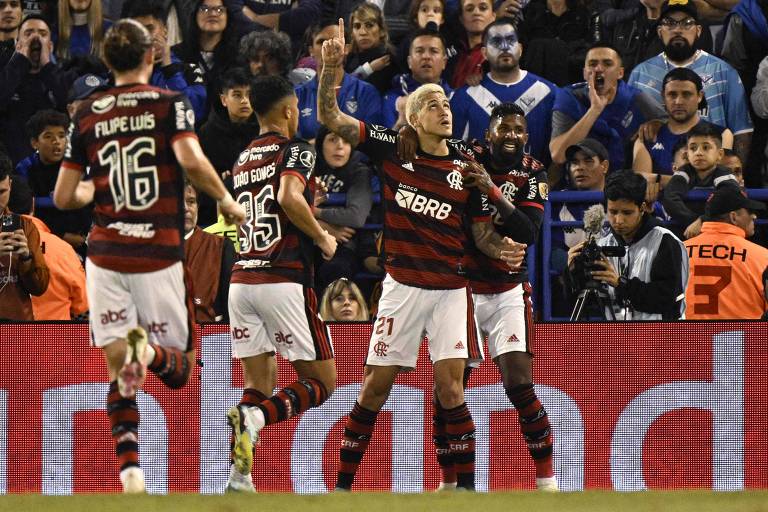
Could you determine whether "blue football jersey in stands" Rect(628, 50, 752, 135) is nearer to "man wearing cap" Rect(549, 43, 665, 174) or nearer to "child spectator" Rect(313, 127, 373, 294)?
"man wearing cap" Rect(549, 43, 665, 174)

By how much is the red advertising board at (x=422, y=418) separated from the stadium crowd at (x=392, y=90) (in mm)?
605

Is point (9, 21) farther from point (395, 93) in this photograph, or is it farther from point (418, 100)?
point (418, 100)

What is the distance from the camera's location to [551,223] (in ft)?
34.7

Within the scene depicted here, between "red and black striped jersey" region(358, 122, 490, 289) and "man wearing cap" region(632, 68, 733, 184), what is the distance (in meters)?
3.50

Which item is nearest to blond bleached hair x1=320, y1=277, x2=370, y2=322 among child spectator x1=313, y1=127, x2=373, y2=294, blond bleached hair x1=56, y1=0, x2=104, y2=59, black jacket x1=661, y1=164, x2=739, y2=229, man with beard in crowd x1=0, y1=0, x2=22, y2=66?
child spectator x1=313, y1=127, x2=373, y2=294

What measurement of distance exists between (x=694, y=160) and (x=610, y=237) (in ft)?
4.30

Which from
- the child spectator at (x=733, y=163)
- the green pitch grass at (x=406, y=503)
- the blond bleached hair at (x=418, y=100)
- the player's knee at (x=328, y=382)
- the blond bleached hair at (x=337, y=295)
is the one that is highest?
the blond bleached hair at (x=418, y=100)

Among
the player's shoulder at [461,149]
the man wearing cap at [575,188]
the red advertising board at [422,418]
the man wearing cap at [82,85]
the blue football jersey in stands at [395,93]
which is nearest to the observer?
the player's shoulder at [461,149]

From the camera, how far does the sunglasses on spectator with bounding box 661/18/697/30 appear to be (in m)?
12.1

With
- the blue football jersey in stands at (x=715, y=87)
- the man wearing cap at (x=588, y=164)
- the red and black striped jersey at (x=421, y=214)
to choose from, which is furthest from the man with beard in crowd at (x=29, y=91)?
the blue football jersey in stands at (x=715, y=87)

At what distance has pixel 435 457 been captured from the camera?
32.1 ft

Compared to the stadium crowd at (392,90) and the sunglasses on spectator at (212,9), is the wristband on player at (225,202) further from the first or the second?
the sunglasses on spectator at (212,9)

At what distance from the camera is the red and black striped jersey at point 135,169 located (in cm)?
708

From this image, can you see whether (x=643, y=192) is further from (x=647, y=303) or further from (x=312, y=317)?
(x=312, y=317)
